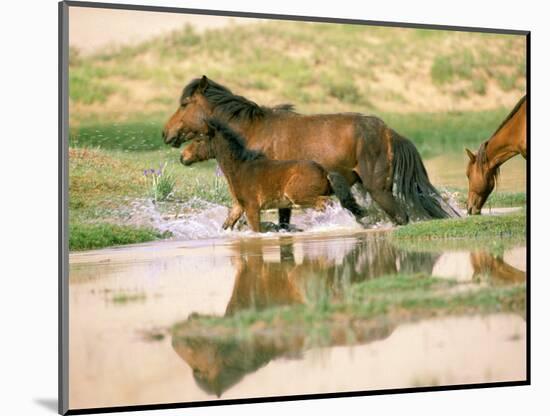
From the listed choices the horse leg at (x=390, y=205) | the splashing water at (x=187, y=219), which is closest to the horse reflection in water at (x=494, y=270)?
the horse leg at (x=390, y=205)

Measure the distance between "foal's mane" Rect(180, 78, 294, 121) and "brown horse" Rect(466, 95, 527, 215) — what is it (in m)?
1.29

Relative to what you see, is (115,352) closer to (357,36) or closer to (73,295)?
(73,295)

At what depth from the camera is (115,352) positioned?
231 inches

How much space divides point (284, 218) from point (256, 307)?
59 cm

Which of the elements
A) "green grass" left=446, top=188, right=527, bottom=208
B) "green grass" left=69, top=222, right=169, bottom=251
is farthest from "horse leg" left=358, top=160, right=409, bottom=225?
"green grass" left=69, top=222, right=169, bottom=251

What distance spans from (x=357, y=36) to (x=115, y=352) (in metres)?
A: 2.42

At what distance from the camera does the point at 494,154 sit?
6.89 meters

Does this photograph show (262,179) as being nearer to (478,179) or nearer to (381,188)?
(381,188)

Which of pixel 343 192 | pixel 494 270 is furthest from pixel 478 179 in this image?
pixel 343 192

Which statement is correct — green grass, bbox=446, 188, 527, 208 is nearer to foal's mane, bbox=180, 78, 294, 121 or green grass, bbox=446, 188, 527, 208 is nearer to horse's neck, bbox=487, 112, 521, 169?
horse's neck, bbox=487, 112, 521, 169

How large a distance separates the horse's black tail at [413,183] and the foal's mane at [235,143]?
86 centimetres

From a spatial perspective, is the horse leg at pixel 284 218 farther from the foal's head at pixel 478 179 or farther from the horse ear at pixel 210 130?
the foal's head at pixel 478 179

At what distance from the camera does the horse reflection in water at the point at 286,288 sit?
605 centimetres

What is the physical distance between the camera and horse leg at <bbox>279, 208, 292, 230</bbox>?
6.41 metres
